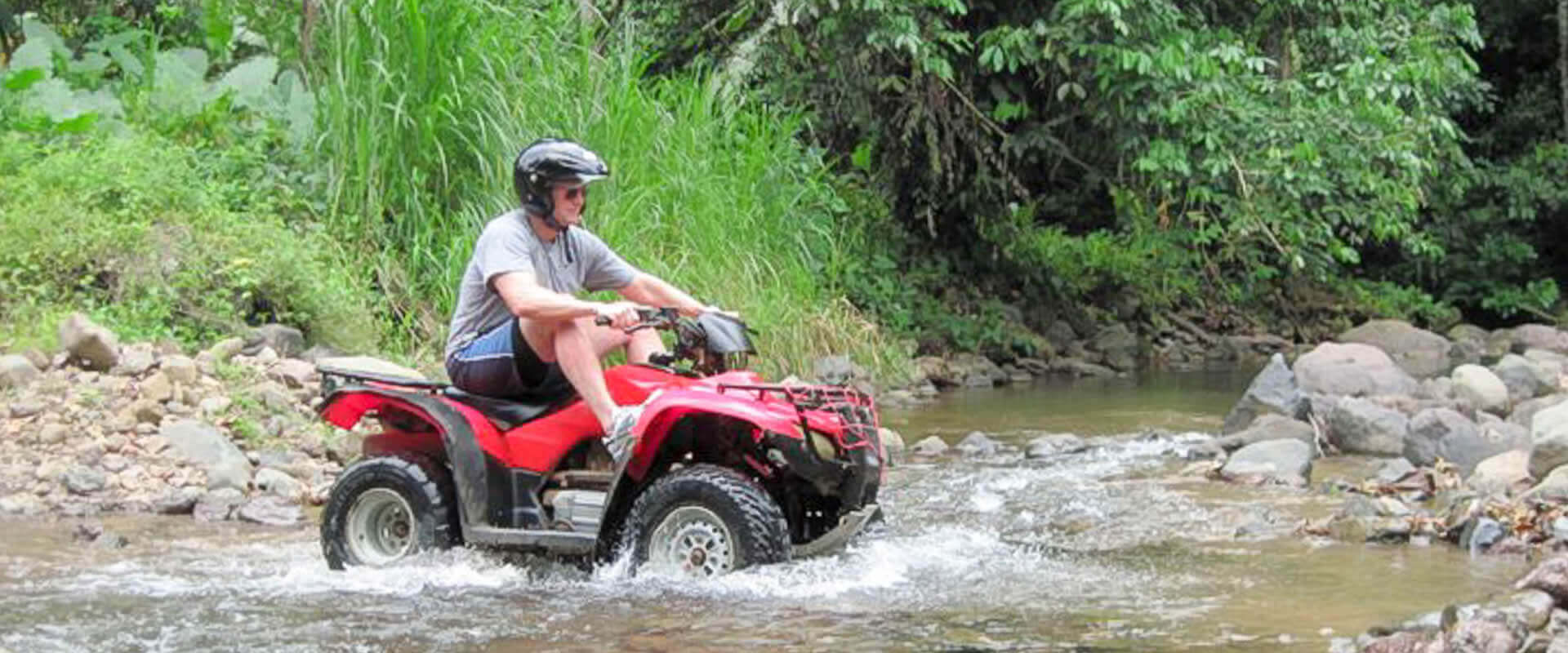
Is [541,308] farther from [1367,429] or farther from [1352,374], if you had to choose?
[1352,374]

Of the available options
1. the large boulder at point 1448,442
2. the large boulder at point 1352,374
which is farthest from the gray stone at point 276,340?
the large boulder at point 1352,374

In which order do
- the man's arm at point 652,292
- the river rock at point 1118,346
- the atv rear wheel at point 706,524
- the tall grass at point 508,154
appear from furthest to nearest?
the river rock at point 1118,346
the tall grass at point 508,154
the man's arm at point 652,292
the atv rear wheel at point 706,524

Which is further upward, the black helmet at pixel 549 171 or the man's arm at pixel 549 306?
the black helmet at pixel 549 171

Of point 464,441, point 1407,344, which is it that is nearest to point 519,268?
point 464,441

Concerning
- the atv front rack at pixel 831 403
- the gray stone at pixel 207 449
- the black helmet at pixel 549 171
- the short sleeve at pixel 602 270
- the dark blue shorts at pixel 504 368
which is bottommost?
the gray stone at pixel 207 449

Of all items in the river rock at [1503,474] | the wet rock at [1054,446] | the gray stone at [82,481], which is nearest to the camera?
the gray stone at [82,481]

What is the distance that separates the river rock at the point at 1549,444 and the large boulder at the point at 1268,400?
2.48 meters

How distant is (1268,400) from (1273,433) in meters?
1.02

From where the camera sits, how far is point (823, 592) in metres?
6.61

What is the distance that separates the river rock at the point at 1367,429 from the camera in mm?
10922

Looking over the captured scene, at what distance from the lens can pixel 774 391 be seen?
6.61 meters

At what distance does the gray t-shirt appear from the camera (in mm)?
6867

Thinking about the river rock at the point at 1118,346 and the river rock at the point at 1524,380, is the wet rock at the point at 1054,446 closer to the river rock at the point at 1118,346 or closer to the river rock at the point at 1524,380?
the river rock at the point at 1524,380

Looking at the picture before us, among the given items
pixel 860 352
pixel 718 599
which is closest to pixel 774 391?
pixel 718 599
